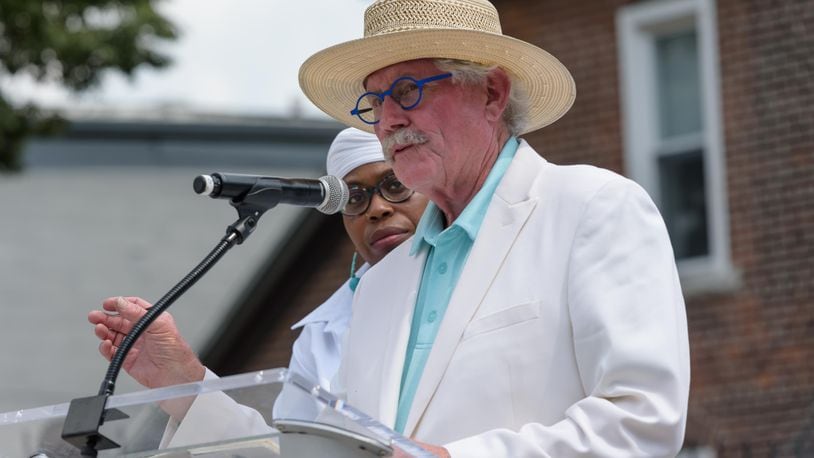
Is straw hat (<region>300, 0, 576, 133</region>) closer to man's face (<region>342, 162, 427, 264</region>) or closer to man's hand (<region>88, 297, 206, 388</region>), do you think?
man's face (<region>342, 162, 427, 264</region>)

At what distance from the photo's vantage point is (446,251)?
4402 mm

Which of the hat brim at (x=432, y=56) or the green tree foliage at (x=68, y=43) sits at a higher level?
the hat brim at (x=432, y=56)

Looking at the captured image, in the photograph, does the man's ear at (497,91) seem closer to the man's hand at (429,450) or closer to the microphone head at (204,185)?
the microphone head at (204,185)

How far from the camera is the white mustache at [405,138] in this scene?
171 inches

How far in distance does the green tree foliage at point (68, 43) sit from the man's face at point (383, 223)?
789 cm

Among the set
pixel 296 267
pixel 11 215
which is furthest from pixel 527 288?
pixel 11 215

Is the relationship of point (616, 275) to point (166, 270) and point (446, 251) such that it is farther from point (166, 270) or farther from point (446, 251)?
point (166, 270)

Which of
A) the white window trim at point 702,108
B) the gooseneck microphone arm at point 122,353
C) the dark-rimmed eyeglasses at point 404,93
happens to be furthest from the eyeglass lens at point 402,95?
the white window trim at point 702,108

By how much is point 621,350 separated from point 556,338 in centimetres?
22

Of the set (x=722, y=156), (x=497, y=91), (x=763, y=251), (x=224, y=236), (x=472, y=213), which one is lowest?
(x=763, y=251)

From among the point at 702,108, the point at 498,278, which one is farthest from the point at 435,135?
the point at 702,108

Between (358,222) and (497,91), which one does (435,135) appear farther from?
(358,222)

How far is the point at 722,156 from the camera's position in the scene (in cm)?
1272

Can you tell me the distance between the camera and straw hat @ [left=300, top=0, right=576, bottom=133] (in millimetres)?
4418
